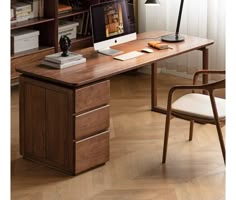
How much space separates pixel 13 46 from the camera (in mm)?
4902

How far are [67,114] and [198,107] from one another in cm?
83

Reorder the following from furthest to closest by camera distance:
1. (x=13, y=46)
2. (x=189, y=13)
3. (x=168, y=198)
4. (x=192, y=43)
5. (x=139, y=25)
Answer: (x=139, y=25) < (x=189, y=13) < (x=13, y=46) < (x=192, y=43) < (x=168, y=198)

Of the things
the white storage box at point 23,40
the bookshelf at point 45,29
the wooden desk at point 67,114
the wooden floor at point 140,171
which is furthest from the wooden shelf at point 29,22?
the wooden desk at point 67,114

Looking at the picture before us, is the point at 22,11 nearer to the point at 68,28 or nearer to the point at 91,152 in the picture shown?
the point at 68,28

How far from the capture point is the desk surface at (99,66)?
130 inches

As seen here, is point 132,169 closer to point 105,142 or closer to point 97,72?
point 105,142

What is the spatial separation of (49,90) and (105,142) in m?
0.51

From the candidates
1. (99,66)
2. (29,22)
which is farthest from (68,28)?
(99,66)

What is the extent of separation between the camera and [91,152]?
3449mm

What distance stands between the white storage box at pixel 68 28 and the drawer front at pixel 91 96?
199 centimetres

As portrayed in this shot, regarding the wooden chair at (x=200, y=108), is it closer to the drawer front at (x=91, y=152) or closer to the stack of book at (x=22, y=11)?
the drawer front at (x=91, y=152)

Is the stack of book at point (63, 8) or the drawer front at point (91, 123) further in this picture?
the stack of book at point (63, 8)
